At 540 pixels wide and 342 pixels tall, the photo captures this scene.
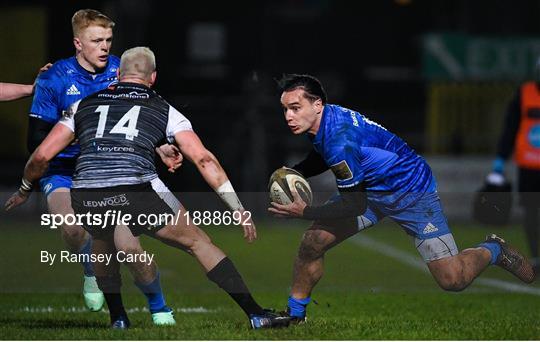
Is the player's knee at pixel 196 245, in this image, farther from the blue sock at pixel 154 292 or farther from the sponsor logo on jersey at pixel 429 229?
the sponsor logo on jersey at pixel 429 229

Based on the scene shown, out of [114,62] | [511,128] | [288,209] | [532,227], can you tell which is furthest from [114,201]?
[532,227]

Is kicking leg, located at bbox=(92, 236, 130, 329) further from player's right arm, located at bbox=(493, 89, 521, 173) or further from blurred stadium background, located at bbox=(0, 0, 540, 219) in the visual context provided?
blurred stadium background, located at bbox=(0, 0, 540, 219)

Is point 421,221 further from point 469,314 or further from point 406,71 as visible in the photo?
point 406,71

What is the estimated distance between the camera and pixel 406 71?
2839cm

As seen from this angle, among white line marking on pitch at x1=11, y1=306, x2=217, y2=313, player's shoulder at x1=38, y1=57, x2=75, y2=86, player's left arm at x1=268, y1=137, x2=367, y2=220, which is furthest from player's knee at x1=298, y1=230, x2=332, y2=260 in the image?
player's shoulder at x1=38, y1=57, x2=75, y2=86

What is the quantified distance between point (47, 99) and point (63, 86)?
6.9 inches

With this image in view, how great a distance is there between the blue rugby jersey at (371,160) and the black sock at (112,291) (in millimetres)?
1765

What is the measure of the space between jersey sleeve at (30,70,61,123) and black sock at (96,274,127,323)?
4.78 ft

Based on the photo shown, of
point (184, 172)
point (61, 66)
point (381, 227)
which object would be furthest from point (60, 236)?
point (381, 227)

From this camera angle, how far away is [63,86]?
34.2 feet

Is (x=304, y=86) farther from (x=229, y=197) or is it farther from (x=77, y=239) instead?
(x=77, y=239)

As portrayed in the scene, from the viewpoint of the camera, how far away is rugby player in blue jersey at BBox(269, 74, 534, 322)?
9.37 metres

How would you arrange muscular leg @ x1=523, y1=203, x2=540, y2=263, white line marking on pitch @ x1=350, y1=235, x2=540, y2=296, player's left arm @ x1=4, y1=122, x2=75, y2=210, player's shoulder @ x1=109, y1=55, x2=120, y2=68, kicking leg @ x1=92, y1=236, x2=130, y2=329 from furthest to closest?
muscular leg @ x1=523, y1=203, x2=540, y2=263
white line marking on pitch @ x1=350, y1=235, x2=540, y2=296
player's shoulder @ x1=109, y1=55, x2=120, y2=68
kicking leg @ x1=92, y1=236, x2=130, y2=329
player's left arm @ x1=4, y1=122, x2=75, y2=210

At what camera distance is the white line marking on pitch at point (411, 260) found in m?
13.2
